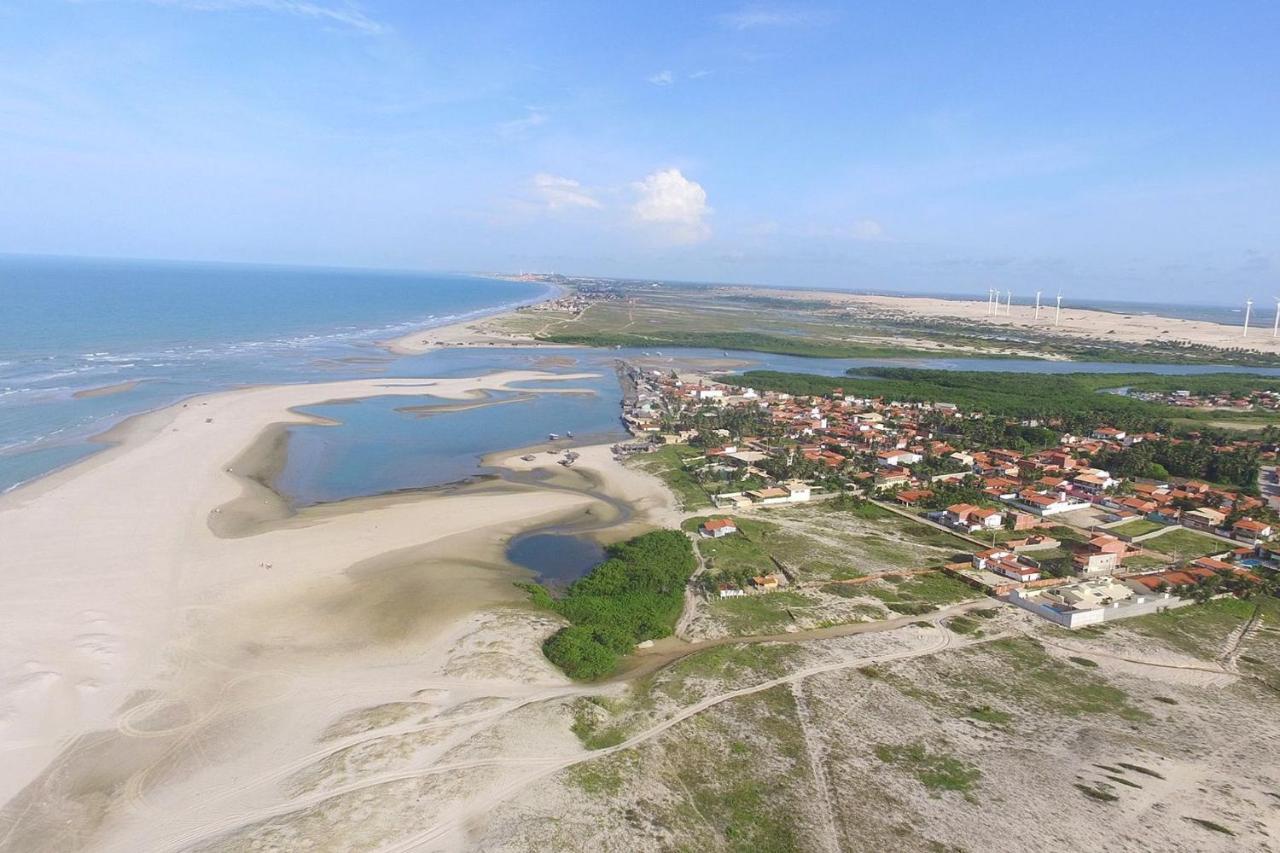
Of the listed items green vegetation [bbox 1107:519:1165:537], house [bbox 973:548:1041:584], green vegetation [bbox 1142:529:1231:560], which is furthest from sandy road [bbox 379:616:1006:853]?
green vegetation [bbox 1107:519:1165:537]

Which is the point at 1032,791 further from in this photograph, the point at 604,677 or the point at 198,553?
the point at 198,553

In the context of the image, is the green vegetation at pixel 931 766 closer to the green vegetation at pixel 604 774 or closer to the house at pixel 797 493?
the green vegetation at pixel 604 774

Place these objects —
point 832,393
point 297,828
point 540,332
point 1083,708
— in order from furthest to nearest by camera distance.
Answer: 1. point 540,332
2. point 832,393
3. point 1083,708
4. point 297,828

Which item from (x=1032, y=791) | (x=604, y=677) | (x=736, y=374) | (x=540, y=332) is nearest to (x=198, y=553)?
(x=604, y=677)

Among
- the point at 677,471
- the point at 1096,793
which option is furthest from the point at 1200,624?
the point at 677,471

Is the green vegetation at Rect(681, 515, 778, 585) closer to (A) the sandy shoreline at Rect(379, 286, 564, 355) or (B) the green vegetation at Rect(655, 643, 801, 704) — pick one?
(B) the green vegetation at Rect(655, 643, 801, 704)

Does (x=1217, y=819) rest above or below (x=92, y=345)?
below

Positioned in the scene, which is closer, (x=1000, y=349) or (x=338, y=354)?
(x=338, y=354)
